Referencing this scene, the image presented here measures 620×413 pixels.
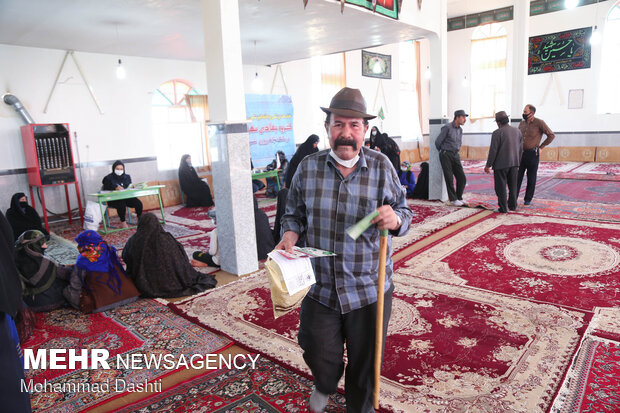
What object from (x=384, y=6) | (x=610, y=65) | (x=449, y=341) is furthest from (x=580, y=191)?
(x=449, y=341)

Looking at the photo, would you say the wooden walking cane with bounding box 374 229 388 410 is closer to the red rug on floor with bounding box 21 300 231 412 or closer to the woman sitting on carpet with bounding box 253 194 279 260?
the red rug on floor with bounding box 21 300 231 412

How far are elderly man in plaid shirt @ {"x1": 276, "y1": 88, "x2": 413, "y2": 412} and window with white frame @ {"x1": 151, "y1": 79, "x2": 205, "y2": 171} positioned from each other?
6802 mm

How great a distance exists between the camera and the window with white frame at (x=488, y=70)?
1215 cm

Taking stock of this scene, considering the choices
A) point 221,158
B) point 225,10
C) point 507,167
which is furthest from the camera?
point 507,167

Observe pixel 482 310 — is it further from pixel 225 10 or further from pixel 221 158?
pixel 225 10

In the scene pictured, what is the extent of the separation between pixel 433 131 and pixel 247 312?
489 centimetres

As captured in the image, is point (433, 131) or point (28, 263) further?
point (433, 131)

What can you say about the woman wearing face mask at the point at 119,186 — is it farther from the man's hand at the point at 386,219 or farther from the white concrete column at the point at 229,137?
the man's hand at the point at 386,219

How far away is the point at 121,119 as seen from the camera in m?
7.17

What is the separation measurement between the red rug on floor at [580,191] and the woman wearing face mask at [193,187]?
5380 mm

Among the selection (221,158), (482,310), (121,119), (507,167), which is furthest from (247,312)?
(121,119)

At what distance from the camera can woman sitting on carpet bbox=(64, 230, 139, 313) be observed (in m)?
3.14

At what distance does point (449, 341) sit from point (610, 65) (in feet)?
36.5

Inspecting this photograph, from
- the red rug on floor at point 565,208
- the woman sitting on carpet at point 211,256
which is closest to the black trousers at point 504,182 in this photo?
the red rug on floor at point 565,208
